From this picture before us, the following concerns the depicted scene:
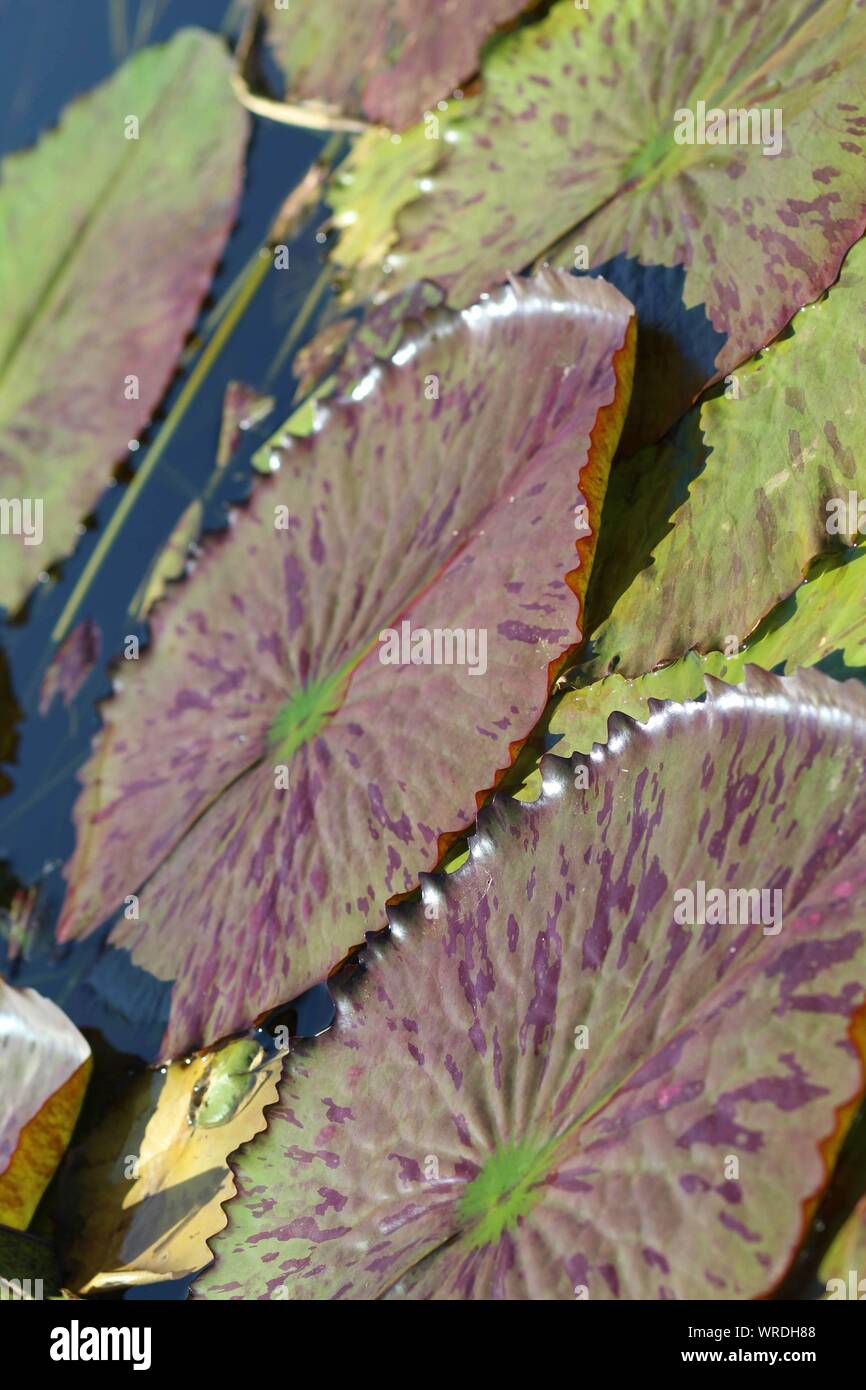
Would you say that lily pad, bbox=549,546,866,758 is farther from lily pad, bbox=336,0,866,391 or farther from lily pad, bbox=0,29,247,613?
lily pad, bbox=0,29,247,613

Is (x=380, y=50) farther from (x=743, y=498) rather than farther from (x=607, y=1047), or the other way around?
(x=607, y=1047)

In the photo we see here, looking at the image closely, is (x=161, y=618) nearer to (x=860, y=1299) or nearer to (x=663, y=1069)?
(x=663, y=1069)

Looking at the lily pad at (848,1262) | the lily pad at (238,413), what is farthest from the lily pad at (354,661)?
the lily pad at (848,1262)

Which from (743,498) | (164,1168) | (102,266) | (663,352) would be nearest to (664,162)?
(663,352)

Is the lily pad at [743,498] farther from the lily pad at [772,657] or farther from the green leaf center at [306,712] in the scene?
the green leaf center at [306,712]

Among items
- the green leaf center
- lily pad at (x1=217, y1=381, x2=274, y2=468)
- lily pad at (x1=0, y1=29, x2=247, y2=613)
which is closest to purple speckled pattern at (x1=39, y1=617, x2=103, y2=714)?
lily pad at (x1=0, y1=29, x2=247, y2=613)

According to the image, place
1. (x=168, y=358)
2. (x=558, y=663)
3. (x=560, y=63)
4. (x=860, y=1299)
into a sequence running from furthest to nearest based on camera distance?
1. (x=168, y=358)
2. (x=560, y=63)
3. (x=558, y=663)
4. (x=860, y=1299)
